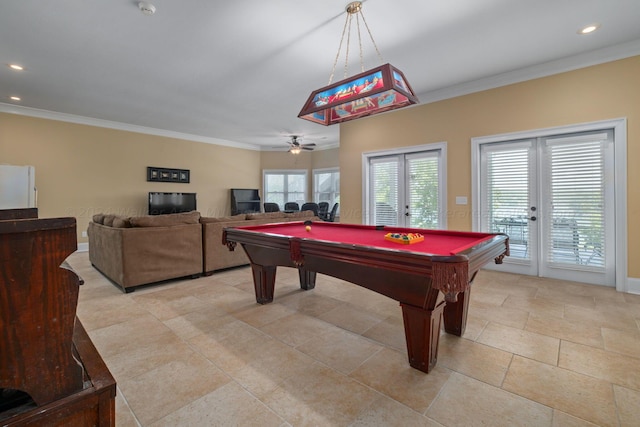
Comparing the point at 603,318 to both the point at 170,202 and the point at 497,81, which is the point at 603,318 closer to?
the point at 497,81

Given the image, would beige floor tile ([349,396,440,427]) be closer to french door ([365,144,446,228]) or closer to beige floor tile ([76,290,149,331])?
beige floor tile ([76,290,149,331])

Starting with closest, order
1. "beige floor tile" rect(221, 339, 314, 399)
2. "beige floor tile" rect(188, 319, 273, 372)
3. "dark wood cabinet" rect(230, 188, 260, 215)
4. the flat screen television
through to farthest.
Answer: "beige floor tile" rect(221, 339, 314, 399)
"beige floor tile" rect(188, 319, 273, 372)
the flat screen television
"dark wood cabinet" rect(230, 188, 260, 215)

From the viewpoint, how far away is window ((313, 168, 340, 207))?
936cm

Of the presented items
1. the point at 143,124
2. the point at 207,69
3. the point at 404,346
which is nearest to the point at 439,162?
the point at 404,346

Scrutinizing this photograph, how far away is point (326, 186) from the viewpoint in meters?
9.54

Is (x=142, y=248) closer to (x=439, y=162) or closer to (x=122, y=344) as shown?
(x=122, y=344)

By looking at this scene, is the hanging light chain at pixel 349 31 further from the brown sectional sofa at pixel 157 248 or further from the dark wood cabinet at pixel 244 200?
the dark wood cabinet at pixel 244 200

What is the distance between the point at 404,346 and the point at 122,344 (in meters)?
2.21

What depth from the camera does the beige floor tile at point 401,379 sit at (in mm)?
1604

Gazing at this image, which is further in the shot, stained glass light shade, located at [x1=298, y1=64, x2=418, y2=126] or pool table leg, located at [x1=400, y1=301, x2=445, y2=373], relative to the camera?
stained glass light shade, located at [x1=298, y1=64, x2=418, y2=126]

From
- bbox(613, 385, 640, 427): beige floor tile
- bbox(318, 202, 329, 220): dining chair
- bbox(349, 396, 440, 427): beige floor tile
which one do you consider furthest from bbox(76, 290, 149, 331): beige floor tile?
bbox(318, 202, 329, 220): dining chair

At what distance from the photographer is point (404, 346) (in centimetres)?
215

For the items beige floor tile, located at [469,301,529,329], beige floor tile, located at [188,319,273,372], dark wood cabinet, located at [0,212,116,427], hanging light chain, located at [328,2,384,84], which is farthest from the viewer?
hanging light chain, located at [328,2,384,84]

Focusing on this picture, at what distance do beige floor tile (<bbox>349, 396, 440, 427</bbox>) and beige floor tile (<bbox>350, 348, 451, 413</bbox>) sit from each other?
0.05 metres
